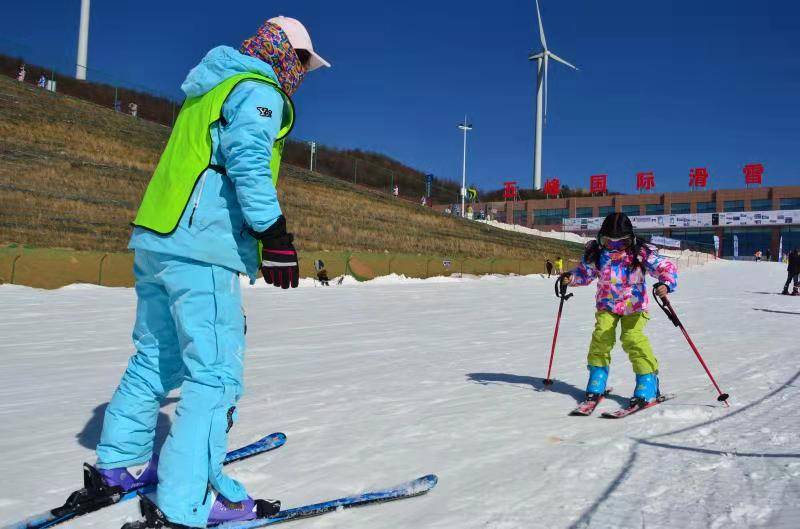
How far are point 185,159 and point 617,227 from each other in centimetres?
323

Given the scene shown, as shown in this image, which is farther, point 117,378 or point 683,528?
point 117,378

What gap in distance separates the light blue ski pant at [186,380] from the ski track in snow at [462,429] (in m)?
0.38

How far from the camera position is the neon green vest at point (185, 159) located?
237 centimetres

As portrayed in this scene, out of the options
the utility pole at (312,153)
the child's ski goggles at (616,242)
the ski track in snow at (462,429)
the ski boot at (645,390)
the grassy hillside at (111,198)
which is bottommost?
the ski track in snow at (462,429)

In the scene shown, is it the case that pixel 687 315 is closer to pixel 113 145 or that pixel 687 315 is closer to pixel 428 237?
pixel 428 237

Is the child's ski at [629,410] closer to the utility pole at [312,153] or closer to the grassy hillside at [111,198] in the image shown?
the grassy hillside at [111,198]

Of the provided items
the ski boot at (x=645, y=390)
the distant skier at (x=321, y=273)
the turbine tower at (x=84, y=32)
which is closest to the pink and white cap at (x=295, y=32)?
the ski boot at (x=645, y=390)

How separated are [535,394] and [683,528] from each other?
259 centimetres

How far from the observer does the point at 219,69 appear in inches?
96.8

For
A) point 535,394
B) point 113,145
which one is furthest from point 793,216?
point 535,394

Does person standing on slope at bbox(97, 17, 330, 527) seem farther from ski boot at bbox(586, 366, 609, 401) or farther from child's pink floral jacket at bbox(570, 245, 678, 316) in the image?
child's pink floral jacket at bbox(570, 245, 678, 316)

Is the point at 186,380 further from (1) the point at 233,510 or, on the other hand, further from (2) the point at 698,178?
(2) the point at 698,178

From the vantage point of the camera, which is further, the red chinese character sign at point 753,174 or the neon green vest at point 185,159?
the red chinese character sign at point 753,174

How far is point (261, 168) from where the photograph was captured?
2.31 metres
